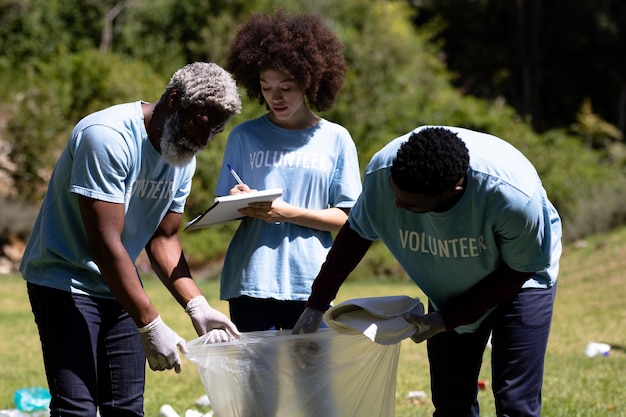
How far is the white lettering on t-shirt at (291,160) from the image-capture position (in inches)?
159

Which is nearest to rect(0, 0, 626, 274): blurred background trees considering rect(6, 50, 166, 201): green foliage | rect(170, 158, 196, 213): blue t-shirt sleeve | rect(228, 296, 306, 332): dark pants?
rect(6, 50, 166, 201): green foliage

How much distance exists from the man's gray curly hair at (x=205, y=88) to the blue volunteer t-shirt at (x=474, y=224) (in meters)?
0.54

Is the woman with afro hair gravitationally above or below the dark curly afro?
below

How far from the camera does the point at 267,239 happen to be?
4.04 meters

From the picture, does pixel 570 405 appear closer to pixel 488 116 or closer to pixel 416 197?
pixel 416 197

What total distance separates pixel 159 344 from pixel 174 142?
0.70 meters

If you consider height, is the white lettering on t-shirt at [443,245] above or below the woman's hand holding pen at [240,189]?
below

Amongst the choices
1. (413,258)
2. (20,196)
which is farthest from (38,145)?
(413,258)

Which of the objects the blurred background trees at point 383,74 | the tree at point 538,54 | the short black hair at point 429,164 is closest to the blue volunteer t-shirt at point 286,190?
the short black hair at point 429,164

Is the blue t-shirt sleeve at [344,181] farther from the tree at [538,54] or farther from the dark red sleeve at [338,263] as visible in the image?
the tree at [538,54]

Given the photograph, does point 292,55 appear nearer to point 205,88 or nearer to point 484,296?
point 205,88

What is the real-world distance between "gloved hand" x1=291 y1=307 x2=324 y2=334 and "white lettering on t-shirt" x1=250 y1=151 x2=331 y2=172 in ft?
2.28

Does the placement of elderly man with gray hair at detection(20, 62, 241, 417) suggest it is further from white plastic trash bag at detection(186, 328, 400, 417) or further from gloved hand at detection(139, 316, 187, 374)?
white plastic trash bag at detection(186, 328, 400, 417)

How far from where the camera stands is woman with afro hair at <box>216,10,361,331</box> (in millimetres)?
3971
